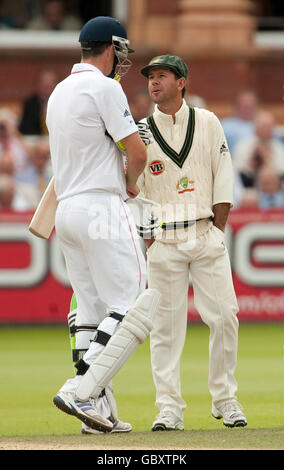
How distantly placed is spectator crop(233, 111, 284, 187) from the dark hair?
25.1 ft

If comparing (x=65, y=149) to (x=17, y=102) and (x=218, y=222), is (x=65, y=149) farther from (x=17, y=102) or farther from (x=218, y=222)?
(x=17, y=102)

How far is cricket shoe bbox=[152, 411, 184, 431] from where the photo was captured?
708 cm

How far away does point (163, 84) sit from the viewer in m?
7.25

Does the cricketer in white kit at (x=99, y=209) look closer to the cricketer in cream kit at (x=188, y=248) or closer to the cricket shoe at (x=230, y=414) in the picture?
the cricketer in cream kit at (x=188, y=248)

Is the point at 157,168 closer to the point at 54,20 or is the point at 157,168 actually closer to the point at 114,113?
the point at 114,113

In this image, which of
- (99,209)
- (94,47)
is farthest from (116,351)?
(94,47)

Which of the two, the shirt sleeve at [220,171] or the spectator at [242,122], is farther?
the spectator at [242,122]

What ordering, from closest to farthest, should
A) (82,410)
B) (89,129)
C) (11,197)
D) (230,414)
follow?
(82,410), (89,129), (230,414), (11,197)

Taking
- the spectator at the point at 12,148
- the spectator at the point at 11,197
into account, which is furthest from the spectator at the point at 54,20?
the spectator at the point at 11,197

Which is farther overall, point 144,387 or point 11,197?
point 11,197

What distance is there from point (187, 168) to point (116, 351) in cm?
136

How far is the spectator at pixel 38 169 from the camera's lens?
13844mm

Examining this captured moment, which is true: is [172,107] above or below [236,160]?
above

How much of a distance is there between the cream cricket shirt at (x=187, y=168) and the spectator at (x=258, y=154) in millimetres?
6969
